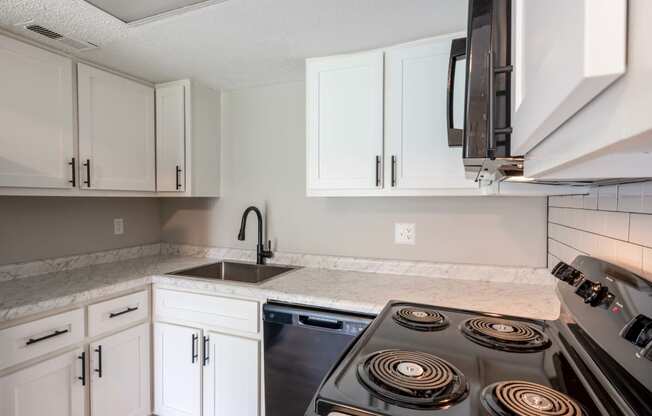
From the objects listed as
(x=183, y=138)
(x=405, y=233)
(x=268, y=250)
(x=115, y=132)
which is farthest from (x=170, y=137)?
(x=405, y=233)

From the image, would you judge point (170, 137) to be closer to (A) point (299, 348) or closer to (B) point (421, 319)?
(A) point (299, 348)

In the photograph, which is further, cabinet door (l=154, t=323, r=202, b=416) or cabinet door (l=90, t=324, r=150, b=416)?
cabinet door (l=154, t=323, r=202, b=416)

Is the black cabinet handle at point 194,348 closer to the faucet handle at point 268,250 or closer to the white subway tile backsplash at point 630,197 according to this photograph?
the faucet handle at point 268,250

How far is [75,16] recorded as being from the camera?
1469 mm

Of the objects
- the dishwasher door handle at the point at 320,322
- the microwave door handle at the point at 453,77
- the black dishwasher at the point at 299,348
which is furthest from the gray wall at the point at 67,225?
the microwave door handle at the point at 453,77

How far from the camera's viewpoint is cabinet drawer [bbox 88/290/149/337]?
169cm

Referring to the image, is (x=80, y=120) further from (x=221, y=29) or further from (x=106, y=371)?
(x=106, y=371)

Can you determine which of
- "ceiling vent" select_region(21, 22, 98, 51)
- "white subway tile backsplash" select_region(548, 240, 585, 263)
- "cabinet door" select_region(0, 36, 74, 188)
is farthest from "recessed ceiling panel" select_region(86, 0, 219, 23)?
"white subway tile backsplash" select_region(548, 240, 585, 263)

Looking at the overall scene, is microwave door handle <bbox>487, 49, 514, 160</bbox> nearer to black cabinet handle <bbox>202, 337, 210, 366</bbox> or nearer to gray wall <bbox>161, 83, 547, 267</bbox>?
gray wall <bbox>161, 83, 547, 267</bbox>

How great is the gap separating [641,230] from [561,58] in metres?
0.86

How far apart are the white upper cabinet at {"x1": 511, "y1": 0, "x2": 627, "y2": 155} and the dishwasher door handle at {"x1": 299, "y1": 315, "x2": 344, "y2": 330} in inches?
46.5

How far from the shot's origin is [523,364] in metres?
0.88

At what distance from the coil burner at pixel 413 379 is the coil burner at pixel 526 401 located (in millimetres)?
60

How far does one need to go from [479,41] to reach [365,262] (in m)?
1.59
